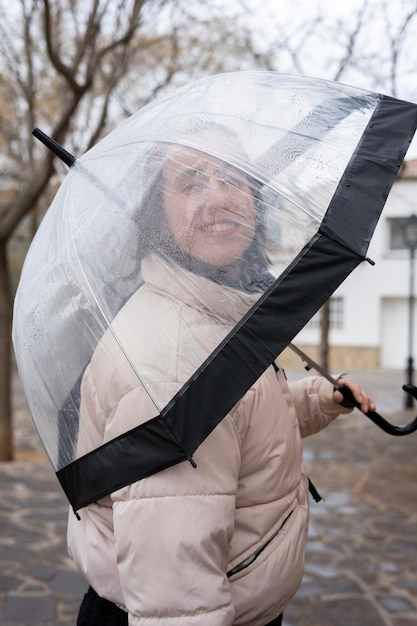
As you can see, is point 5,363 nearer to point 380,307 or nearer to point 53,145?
point 53,145

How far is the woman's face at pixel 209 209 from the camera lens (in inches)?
68.5

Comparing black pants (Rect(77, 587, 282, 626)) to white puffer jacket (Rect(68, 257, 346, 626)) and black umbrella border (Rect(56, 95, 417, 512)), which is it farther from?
black umbrella border (Rect(56, 95, 417, 512))

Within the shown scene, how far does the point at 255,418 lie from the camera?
69.5 inches

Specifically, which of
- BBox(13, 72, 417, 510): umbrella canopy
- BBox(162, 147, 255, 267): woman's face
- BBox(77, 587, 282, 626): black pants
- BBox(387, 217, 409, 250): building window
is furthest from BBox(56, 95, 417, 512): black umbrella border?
BBox(387, 217, 409, 250): building window

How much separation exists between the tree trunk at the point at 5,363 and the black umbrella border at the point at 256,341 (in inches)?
290

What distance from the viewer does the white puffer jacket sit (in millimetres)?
1535

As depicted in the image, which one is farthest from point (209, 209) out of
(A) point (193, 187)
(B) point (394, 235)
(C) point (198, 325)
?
(B) point (394, 235)

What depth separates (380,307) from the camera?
2930 centimetres

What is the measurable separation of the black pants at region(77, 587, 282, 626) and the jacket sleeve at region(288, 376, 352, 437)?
694mm

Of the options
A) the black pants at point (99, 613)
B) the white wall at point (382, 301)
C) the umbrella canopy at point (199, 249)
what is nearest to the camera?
the umbrella canopy at point (199, 249)

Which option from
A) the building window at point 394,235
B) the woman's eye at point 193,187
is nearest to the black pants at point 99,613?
the woman's eye at point 193,187

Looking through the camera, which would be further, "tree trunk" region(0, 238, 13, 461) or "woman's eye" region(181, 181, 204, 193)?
"tree trunk" region(0, 238, 13, 461)

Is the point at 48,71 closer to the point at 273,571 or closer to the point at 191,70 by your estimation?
the point at 191,70

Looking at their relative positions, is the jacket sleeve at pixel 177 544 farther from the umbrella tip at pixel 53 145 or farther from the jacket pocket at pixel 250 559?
the umbrella tip at pixel 53 145
